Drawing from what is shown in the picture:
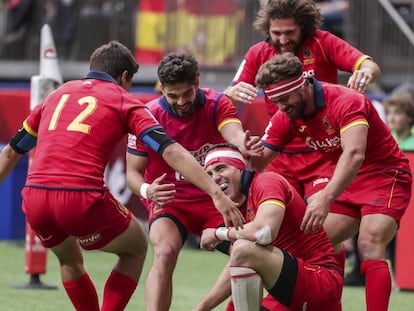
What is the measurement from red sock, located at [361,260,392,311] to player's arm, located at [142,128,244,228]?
50.4 inches

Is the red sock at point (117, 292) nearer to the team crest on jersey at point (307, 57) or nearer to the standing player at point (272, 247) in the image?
the standing player at point (272, 247)

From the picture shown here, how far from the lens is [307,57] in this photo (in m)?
8.78

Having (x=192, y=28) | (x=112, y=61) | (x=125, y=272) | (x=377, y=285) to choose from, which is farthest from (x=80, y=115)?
(x=192, y=28)

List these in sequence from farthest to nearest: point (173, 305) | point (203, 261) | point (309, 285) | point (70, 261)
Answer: point (203, 261)
point (173, 305)
point (70, 261)
point (309, 285)

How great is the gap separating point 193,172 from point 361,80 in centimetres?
182

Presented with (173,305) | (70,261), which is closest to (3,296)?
(173,305)

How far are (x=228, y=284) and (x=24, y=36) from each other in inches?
435

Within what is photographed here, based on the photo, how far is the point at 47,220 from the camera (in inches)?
286

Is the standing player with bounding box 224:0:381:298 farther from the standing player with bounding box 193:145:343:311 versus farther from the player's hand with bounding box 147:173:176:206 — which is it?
the player's hand with bounding box 147:173:176:206

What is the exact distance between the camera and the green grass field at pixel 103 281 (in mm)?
9617

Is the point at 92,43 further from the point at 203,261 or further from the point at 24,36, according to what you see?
the point at 203,261

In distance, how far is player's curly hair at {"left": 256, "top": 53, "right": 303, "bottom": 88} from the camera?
24.9 feet

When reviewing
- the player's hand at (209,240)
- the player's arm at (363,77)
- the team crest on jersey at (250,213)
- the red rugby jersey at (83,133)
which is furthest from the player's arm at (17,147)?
the player's arm at (363,77)

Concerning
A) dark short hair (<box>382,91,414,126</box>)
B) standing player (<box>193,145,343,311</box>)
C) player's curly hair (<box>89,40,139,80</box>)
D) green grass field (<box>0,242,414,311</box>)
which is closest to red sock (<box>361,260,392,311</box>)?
standing player (<box>193,145,343,311</box>)
